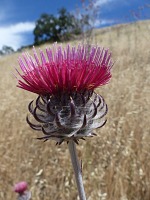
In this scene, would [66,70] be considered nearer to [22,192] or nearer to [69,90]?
[69,90]

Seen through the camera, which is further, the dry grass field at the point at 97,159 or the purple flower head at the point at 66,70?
the dry grass field at the point at 97,159

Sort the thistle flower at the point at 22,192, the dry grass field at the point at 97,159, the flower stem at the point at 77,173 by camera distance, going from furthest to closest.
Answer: the dry grass field at the point at 97,159
the thistle flower at the point at 22,192
the flower stem at the point at 77,173

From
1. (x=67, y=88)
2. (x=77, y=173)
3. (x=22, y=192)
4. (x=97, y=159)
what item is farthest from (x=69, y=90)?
(x=97, y=159)

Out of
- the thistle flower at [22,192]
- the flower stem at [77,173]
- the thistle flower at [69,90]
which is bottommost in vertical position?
the thistle flower at [22,192]

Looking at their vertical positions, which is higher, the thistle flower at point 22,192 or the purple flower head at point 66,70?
the purple flower head at point 66,70

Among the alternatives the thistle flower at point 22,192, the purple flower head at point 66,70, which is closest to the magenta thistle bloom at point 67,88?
the purple flower head at point 66,70

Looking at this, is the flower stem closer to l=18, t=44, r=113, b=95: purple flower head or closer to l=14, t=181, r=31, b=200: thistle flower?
l=18, t=44, r=113, b=95: purple flower head

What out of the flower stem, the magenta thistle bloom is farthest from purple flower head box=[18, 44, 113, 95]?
the flower stem

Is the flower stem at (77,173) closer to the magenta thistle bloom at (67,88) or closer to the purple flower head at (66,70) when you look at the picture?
the magenta thistle bloom at (67,88)

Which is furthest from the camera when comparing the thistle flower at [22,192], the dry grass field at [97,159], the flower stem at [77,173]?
the dry grass field at [97,159]
